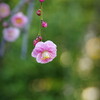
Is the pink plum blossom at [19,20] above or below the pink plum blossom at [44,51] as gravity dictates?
above

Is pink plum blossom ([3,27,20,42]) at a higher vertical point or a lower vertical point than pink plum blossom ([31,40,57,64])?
higher

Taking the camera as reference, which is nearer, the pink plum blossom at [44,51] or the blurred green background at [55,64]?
the pink plum blossom at [44,51]

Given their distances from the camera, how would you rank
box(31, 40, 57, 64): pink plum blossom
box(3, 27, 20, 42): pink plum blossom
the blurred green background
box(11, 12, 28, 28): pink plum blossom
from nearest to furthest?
box(31, 40, 57, 64): pink plum blossom
box(11, 12, 28, 28): pink plum blossom
box(3, 27, 20, 42): pink plum blossom
the blurred green background

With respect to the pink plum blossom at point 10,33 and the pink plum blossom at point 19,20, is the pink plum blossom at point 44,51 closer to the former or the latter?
the pink plum blossom at point 19,20

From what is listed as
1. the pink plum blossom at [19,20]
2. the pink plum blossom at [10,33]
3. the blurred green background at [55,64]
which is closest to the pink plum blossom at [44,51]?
the pink plum blossom at [19,20]

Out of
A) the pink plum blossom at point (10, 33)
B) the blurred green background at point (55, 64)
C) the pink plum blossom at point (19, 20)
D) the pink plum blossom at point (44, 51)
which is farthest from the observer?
the blurred green background at point (55, 64)

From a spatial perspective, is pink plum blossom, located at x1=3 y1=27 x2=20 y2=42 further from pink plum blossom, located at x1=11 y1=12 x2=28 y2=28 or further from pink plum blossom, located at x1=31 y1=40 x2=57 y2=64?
pink plum blossom, located at x1=31 y1=40 x2=57 y2=64

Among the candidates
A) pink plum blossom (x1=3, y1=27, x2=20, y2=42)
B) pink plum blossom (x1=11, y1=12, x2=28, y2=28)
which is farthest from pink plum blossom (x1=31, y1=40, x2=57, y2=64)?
pink plum blossom (x1=3, y1=27, x2=20, y2=42)
